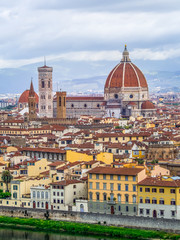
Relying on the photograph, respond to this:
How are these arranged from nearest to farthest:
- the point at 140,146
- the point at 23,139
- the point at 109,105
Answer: the point at 140,146 → the point at 23,139 → the point at 109,105

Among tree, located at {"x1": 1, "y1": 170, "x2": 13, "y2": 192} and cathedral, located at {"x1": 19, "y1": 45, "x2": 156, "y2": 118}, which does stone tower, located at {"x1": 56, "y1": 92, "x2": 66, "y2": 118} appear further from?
tree, located at {"x1": 1, "y1": 170, "x2": 13, "y2": 192}

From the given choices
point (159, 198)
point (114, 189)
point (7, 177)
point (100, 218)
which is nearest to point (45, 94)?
point (7, 177)

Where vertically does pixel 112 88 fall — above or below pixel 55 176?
above

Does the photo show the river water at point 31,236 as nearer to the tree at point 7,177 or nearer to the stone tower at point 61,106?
the tree at point 7,177

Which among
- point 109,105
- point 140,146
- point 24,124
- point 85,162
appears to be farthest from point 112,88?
point 85,162

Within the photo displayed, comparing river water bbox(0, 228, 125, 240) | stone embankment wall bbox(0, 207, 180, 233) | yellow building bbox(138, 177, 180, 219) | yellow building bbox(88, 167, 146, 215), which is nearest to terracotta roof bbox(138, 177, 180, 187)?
yellow building bbox(138, 177, 180, 219)

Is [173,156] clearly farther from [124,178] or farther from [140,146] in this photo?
[124,178]
